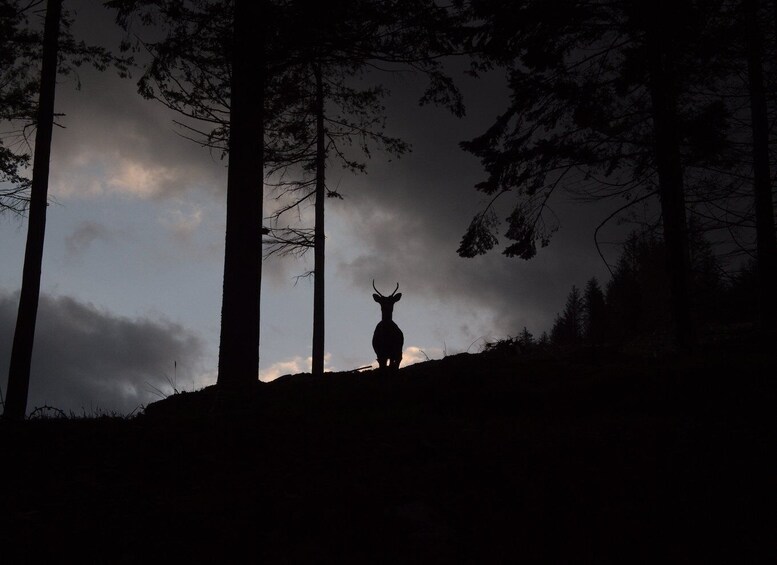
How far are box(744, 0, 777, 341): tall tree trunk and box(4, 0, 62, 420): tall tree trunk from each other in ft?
55.4

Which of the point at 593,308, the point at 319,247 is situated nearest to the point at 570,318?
the point at 593,308

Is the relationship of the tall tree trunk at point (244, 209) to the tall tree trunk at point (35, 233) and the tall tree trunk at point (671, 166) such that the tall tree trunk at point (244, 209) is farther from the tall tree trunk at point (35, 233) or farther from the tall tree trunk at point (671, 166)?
the tall tree trunk at point (671, 166)

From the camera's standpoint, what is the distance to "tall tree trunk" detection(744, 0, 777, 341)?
44.7 ft

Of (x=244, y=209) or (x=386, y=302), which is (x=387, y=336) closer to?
(x=386, y=302)

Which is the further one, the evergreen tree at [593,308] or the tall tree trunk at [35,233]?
the evergreen tree at [593,308]

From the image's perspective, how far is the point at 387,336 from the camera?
14.2 metres

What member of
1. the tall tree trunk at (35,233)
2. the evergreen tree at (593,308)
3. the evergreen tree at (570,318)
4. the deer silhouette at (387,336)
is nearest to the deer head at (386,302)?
the deer silhouette at (387,336)

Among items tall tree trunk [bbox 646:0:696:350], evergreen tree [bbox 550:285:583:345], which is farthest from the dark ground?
evergreen tree [bbox 550:285:583:345]

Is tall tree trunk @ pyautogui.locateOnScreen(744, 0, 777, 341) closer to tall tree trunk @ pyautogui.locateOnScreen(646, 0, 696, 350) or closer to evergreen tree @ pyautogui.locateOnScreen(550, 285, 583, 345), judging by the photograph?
tall tree trunk @ pyautogui.locateOnScreen(646, 0, 696, 350)

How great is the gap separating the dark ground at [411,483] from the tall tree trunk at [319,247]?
1216 cm

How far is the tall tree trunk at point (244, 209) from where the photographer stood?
865 cm

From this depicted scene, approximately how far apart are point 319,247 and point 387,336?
6662mm

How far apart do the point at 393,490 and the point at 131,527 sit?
67.8 inches

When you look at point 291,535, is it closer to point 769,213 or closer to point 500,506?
point 500,506
